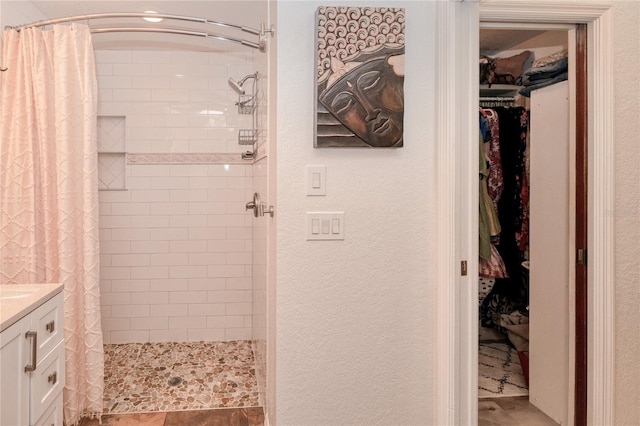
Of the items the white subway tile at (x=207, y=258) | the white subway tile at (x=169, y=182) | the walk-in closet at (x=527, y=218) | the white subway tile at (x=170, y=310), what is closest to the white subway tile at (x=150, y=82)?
the white subway tile at (x=169, y=182)

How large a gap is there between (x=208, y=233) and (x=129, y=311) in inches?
34.7

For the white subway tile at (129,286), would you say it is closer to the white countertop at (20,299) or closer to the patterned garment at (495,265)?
the white countertop at (20,299)

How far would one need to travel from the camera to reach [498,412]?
176 cm

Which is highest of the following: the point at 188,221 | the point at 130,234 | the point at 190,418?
the point at 188,221

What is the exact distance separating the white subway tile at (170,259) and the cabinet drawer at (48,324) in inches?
72.0

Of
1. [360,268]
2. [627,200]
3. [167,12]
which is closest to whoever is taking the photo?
[627,200]

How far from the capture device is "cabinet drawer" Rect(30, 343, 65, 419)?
1560mm

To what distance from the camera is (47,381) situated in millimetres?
1675

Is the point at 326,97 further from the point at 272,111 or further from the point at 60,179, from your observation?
the point at 60,179

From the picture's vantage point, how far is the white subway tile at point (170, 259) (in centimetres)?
364

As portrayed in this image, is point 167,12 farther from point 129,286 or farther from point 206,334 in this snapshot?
point 206,334

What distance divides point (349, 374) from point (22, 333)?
1139 millimetres

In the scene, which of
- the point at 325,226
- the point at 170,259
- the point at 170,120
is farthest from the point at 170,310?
the point at 325,226

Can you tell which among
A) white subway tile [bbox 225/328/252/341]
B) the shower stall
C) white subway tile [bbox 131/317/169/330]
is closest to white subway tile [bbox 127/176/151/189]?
the shower stall
